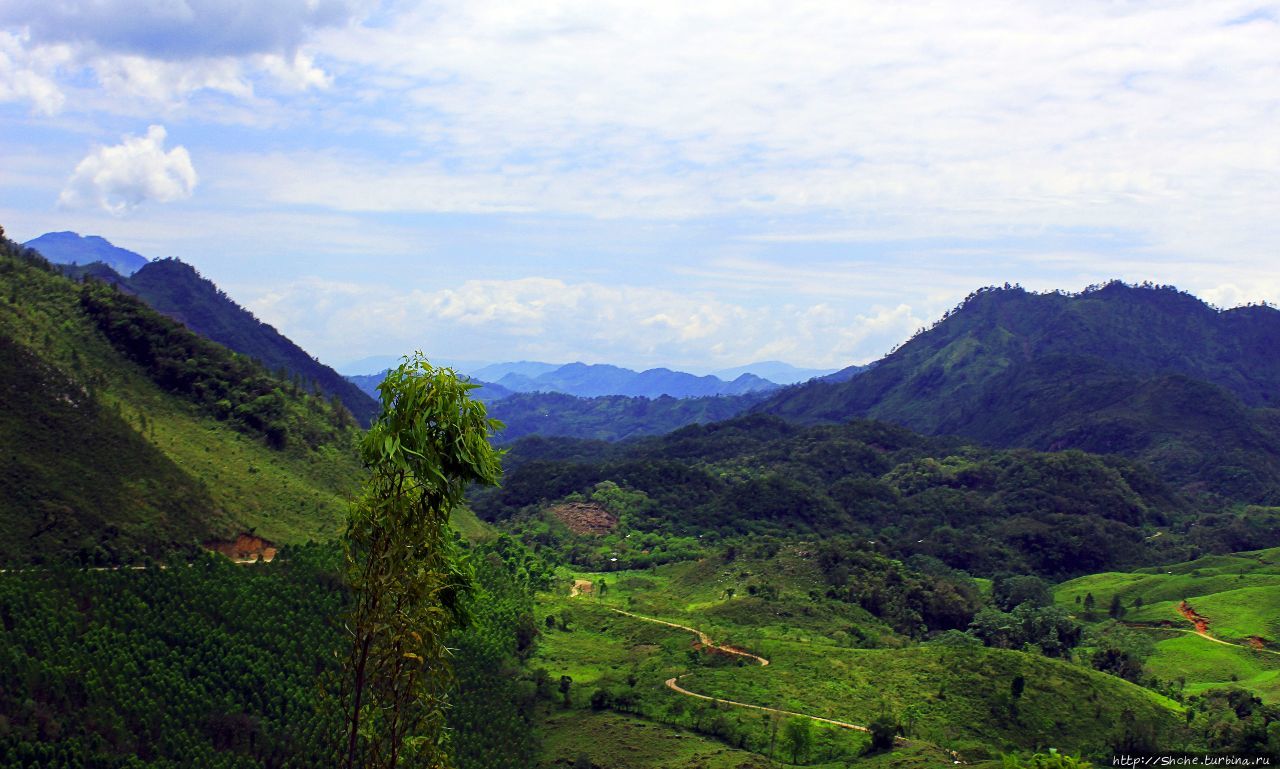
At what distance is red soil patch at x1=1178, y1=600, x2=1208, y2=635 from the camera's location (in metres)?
93.2

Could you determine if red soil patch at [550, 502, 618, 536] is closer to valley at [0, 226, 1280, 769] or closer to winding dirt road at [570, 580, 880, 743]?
valley at [0, 226, 1280, 769]

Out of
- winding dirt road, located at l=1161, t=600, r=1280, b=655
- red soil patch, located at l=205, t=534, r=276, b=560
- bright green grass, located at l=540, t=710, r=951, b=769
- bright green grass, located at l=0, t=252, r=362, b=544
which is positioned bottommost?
bright green grass, located at l=540, t=710, r=951, b=769

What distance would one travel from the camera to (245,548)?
67375 mm

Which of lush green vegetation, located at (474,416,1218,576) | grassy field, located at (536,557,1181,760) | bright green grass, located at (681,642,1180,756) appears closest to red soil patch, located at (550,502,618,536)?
lush green vegetation, located at (474,416,1218,576)

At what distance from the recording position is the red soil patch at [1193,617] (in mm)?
93150

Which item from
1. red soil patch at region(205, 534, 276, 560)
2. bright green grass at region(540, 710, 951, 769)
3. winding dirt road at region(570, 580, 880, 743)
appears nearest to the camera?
bright green grass at region(540, 710, 951, 769)

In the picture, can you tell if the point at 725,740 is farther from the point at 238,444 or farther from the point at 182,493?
the point at 238,444

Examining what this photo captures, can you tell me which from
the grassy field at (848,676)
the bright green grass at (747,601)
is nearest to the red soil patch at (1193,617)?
the grassy field at (848,676)

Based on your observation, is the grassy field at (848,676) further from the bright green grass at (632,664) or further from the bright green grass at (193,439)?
the bright green grass at (193,439)

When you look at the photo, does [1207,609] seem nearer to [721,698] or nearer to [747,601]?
[747,601]

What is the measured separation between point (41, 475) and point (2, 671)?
18620 millimetres

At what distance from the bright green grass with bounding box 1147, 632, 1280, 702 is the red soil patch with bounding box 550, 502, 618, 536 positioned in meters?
73.4

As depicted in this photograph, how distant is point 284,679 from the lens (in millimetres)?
51969

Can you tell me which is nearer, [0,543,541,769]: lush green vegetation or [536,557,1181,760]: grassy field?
[0,543,541,769]: lush green vegetation
